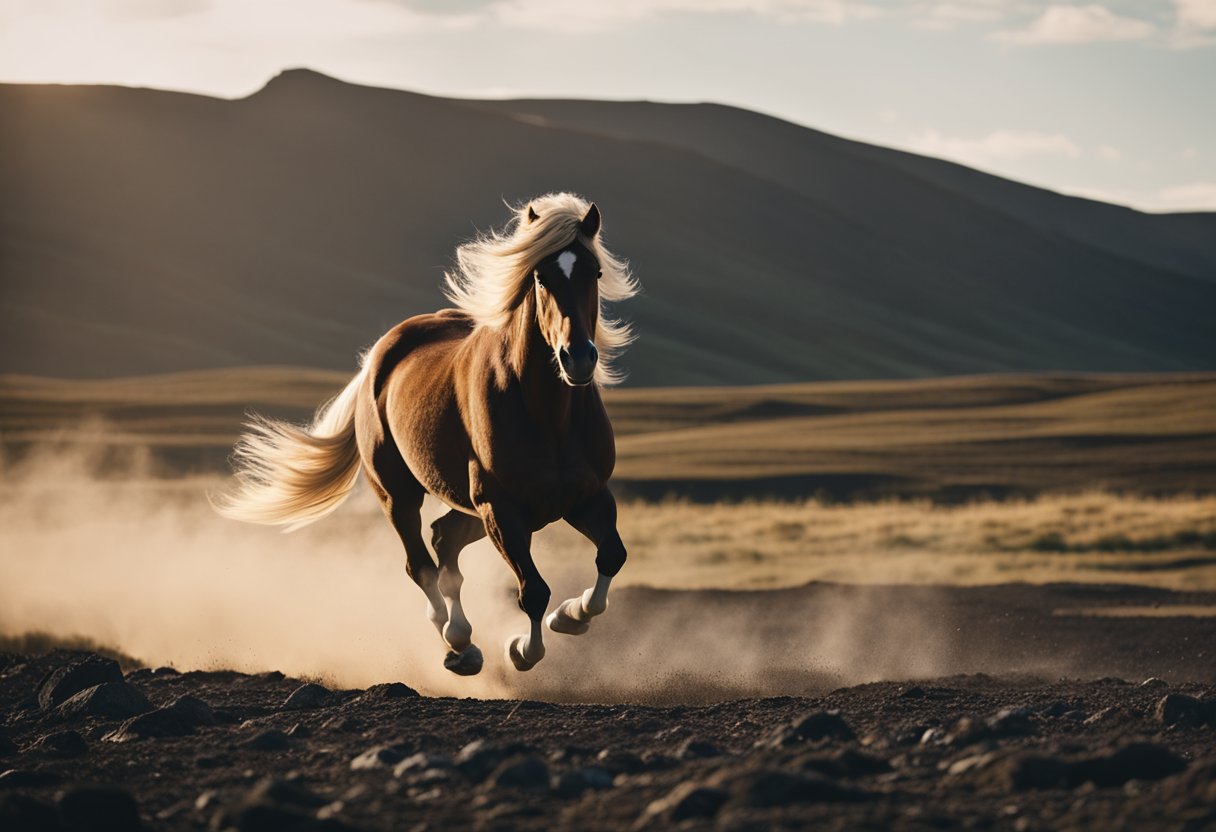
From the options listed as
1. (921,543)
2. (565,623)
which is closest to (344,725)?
(565,623)

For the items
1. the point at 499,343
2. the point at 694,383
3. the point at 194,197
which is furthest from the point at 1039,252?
the point at 499,343

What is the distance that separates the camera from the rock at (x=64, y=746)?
8500 millimetres

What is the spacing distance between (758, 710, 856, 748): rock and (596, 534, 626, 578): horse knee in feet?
5.03

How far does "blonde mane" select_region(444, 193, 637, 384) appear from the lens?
851cm

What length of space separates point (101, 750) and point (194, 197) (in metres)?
139

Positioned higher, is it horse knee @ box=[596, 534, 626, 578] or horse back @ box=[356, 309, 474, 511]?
horse back @ box=[356, 309, 474, 511]

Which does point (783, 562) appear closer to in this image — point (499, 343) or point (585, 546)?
point (585, 546)

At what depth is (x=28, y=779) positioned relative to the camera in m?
7.42

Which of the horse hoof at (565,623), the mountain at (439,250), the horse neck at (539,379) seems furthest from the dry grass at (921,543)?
the mountain at (439,250)

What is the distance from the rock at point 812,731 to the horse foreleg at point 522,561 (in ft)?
5.76

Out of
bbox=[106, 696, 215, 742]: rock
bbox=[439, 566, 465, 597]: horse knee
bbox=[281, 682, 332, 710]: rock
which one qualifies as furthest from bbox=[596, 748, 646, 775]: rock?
bbox=[281, 682, 332, 710]: rock

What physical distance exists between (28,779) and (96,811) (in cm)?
144

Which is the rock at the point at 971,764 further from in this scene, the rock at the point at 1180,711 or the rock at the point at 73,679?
the rock at the point at 73,679

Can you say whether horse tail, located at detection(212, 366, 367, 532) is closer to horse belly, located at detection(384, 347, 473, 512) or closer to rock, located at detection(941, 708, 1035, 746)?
horse belly, located at detection(384, 347, 473, 512)
